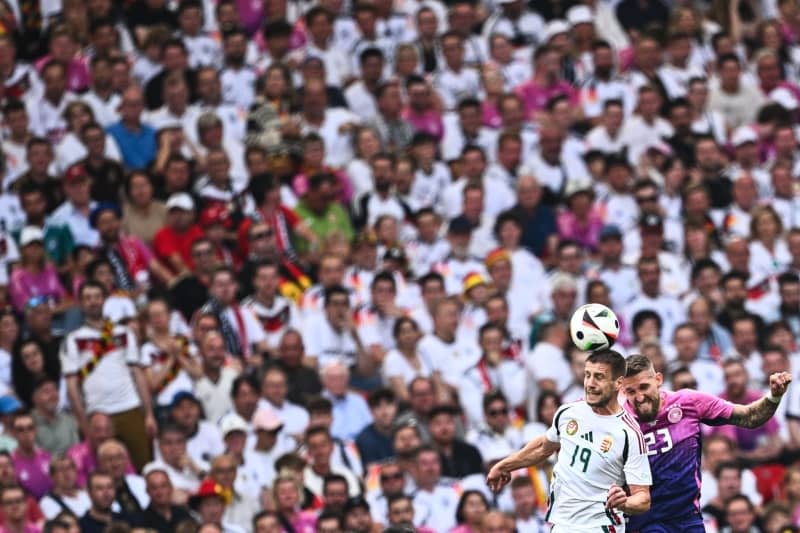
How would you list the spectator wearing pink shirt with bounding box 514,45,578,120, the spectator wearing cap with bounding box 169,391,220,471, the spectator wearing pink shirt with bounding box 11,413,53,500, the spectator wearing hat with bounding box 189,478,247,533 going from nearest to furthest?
the spectator wearing hat with bounding box 189,478,247,533
the spectator wearing pink shirt with bounding box 11,413,53,500
the spectator wearing cap with bounding box 169,391,220,471
the spectator wearing pink shirt with bounding box 514,45,578,120

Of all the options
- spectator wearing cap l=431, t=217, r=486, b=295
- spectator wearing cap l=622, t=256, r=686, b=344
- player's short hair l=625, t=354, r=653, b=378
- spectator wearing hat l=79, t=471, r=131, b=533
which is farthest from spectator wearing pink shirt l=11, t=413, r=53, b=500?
player's short hair l=625, t=354, r=653, b=378

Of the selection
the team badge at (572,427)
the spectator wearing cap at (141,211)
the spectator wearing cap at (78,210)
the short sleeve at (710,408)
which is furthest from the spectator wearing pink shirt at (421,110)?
the team badge at (572,427)

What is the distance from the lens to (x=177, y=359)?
18312 millimetres

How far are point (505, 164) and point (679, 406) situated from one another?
950 cm

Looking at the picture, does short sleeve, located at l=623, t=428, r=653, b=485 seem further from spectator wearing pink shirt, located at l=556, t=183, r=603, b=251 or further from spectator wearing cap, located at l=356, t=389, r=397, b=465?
spectator wearing pink shirt, located at l=556, t=183, r=603, b=251

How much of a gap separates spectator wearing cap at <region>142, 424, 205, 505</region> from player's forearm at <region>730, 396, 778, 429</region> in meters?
6.46

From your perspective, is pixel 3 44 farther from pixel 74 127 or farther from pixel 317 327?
pixel 317 327

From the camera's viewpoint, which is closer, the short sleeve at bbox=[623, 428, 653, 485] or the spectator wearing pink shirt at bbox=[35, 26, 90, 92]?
the short sleeve at bbox=[623, 428, 653, 485]

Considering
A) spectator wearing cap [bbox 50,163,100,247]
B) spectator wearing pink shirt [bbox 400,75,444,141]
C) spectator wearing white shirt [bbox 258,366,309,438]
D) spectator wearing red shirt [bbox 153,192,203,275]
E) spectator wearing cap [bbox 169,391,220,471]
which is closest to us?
spectator wearing cap [bbox 169,391,220,471]

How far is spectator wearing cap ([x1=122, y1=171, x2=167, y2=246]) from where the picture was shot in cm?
1975

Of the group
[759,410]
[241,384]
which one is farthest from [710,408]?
[241,384]

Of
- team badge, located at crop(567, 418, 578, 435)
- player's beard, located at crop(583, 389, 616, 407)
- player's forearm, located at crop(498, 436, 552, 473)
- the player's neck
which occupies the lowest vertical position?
player's forearm, located at crop(498, 436, 552, 473)

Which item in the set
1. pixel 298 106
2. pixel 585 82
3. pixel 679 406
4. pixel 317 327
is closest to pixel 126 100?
pixel 298 106

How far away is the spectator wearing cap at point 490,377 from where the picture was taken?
19062mm
